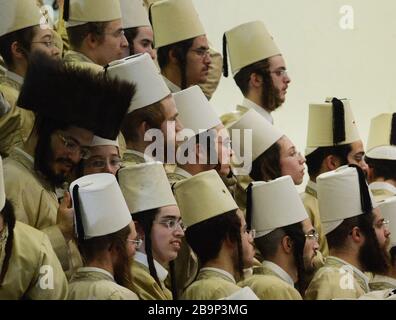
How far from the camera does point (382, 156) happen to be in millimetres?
4906

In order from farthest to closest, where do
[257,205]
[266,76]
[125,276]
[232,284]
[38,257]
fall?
[266,76], [257,205], [232,284], [125,276], [38,257]

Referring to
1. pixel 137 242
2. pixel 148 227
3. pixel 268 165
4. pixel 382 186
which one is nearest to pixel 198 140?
pixel 268 165

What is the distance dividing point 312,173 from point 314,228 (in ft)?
1.41

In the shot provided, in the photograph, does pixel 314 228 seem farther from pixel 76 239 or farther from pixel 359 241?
pixel 76 239

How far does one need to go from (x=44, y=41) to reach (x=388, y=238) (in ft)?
3.57

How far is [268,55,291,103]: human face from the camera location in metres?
4.55

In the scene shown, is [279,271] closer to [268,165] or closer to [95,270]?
[268,165]

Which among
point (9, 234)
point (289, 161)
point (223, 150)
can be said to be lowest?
point (289, 161)

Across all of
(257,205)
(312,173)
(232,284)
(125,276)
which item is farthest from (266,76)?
(125,276)

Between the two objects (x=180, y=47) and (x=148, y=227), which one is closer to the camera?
(x=148, y=227)

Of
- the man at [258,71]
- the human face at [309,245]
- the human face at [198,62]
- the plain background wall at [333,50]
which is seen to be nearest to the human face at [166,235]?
the human face at [309,245]

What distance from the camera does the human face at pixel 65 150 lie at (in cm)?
355

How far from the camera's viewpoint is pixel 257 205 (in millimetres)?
4047

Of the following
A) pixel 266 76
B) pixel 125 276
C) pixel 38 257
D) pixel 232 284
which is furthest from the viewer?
pixel 266 76
